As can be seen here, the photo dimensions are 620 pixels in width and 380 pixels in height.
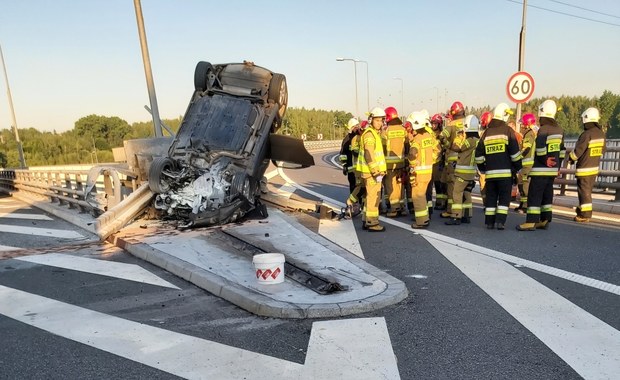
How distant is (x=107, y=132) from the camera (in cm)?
9581

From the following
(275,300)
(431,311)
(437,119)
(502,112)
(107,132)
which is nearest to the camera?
(431,311)

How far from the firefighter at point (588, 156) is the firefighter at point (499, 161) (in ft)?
4.30

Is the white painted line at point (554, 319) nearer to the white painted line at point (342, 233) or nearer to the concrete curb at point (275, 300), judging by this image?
the concrete curb at point (275, 300)

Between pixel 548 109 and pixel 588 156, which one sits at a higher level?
pixel 548 109

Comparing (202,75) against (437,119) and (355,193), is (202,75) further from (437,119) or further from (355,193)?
(437,119)

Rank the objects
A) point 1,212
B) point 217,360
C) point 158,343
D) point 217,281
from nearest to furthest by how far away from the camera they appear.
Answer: point 217,360 < point 158,343 < point 217,281 < point 1,212

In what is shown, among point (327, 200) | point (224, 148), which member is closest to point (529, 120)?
point (327, 200)

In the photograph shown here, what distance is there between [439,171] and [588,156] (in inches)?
98.0

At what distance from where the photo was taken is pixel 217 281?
14.1 feet

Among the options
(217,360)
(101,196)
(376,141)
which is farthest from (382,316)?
(101,196)

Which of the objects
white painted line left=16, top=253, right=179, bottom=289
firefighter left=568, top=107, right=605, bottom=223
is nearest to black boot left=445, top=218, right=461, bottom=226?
firefighter left=568, top=107, right=605, bottom=223

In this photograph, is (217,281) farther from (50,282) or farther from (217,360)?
(50,282)

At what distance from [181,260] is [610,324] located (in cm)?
433

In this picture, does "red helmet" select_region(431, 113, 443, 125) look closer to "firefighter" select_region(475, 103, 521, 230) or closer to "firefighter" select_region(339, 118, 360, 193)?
"firefighter" select_region(339, 118, 360, 193)
